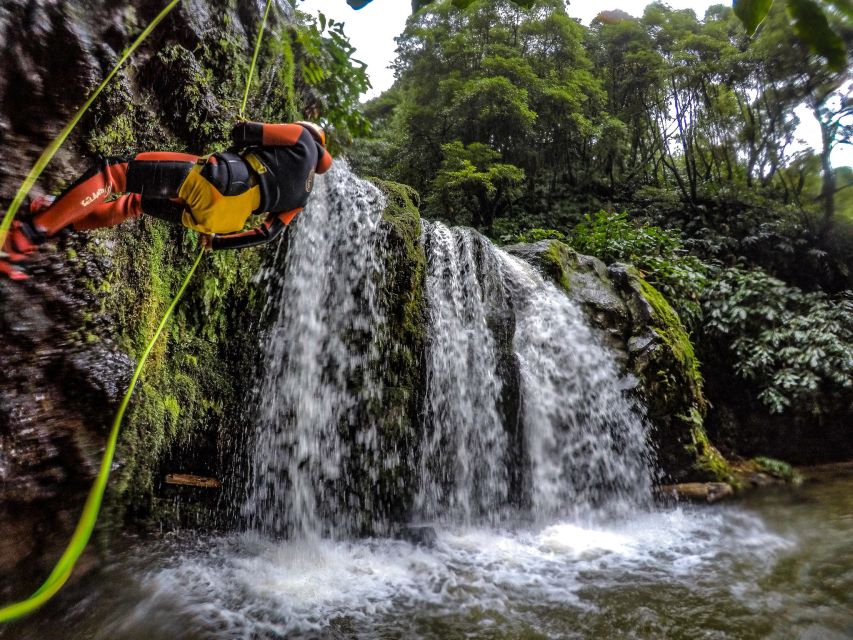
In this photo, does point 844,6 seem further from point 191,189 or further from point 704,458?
point 704,458

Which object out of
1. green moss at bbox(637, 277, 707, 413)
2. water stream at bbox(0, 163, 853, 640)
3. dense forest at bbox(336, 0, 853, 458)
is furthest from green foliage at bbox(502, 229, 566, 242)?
water stream at bbox(0, 163, 853, 640)

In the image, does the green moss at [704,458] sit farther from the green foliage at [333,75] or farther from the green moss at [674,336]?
the green foliage at [333,75]

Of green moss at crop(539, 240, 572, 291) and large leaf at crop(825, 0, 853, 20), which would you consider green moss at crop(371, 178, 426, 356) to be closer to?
green moss at crop(539, 240, 572, 291)

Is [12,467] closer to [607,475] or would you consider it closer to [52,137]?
[52,137]

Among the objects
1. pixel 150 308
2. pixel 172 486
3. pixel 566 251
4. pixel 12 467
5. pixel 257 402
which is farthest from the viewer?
pixel 566 251

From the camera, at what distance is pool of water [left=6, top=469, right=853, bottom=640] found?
2686mm

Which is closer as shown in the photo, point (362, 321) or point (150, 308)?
point (150, 308)

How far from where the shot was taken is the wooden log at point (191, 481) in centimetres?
390

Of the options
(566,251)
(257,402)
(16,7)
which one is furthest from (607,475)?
(16,7)

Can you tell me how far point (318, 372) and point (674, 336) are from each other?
501 centimetres

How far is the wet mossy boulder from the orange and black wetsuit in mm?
4723

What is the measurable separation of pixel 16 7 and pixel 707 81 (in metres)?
14.9

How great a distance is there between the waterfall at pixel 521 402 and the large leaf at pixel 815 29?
4.49 metres

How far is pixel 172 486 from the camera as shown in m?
3.92
